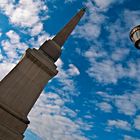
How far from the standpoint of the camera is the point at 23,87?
2184 centimetres

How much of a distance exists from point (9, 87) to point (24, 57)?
3.38 m

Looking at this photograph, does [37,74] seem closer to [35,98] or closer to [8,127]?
[35,98]

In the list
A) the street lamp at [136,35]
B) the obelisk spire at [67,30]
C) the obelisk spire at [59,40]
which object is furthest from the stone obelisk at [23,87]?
the street lamp at [136,35]

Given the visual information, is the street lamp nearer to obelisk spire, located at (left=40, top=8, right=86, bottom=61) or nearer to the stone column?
the stone column

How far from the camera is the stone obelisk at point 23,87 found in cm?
1983

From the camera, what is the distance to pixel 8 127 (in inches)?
770

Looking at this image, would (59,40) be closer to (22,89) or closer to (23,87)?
(23,87)

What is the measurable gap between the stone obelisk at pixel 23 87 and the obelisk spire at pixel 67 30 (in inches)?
68.9

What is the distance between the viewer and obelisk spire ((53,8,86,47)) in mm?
26953

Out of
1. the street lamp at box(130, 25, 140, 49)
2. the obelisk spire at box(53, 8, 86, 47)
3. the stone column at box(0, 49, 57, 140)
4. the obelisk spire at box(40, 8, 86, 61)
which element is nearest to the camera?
the street lamp at box(130, 25, 140, 49)

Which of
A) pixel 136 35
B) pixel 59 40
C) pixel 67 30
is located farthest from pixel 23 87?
pixel 136 35

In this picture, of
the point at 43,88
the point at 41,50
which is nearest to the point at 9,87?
the point at 43,88

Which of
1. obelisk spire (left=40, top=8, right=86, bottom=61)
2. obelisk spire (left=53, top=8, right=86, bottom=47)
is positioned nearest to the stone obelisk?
obelisk spire (left=40, top=8, right=86, bottom=61)

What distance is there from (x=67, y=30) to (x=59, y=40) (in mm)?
1636
